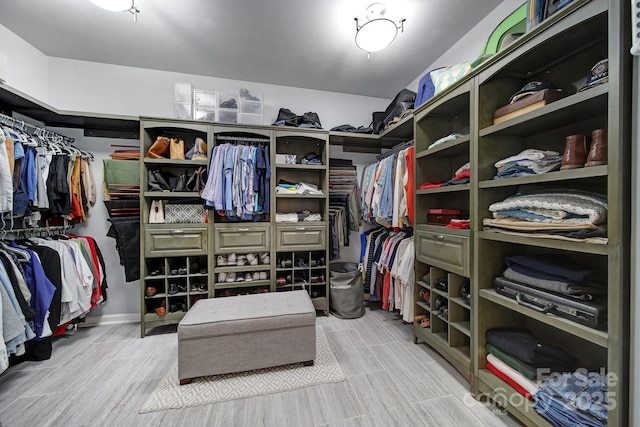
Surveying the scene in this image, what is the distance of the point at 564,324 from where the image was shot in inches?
38.6

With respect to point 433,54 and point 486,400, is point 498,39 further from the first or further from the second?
point 486,400

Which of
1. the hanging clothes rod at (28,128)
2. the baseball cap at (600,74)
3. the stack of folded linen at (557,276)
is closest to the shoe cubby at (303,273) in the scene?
the stack of folded linen at (557,276)

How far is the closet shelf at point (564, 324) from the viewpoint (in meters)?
0.87

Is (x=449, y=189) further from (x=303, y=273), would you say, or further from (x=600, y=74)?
(x=303, y=273)

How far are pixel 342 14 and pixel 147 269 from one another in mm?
2834

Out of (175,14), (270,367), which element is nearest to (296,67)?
(175,14)

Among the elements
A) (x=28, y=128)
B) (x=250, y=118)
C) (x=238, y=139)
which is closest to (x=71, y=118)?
(x=28, y=128)

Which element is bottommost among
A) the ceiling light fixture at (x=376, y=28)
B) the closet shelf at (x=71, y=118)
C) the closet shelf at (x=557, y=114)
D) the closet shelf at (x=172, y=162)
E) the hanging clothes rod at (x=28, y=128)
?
the closet shelf at (x=557, y=114)

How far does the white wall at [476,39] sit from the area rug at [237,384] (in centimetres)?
281

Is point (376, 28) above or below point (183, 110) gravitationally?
above

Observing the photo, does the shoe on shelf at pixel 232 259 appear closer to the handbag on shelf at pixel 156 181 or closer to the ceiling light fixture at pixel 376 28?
the handbag on shelf at pixel 156 181

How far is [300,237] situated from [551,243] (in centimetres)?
192

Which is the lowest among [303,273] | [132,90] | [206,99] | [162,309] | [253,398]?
[253,398]

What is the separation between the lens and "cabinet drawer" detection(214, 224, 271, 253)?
230 cm
